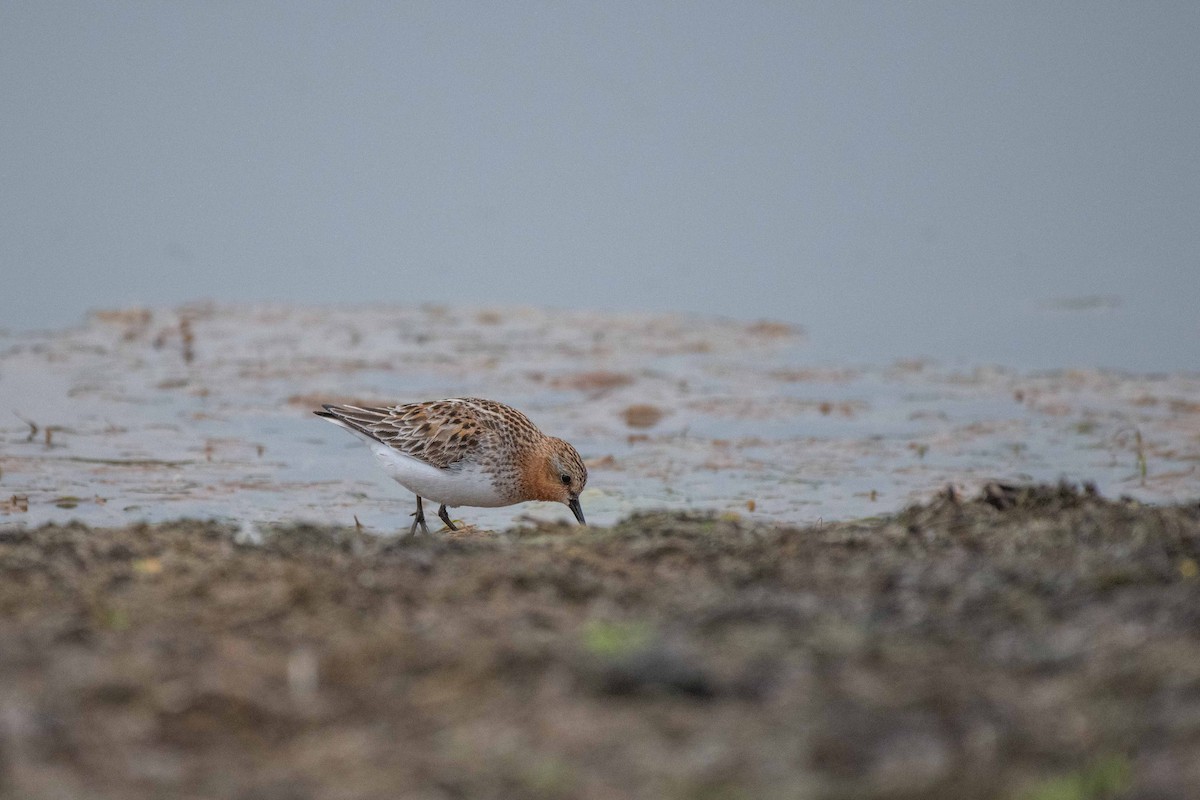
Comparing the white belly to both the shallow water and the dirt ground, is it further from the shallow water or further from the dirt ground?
the dirt ground

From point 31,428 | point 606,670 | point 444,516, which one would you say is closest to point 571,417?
point 444,516

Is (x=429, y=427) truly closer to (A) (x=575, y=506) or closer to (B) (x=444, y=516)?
(B) (x=444, y=516)

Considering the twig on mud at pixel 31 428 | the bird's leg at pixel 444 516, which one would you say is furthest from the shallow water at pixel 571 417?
the bird's leg at pixel 444 516

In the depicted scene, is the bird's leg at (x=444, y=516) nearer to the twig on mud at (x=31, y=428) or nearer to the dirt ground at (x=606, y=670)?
the dirt ground at (x=606, y=670)

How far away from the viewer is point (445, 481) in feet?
27.1

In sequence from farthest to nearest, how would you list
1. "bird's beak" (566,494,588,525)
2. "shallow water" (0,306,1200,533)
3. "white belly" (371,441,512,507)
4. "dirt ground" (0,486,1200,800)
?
"shallow water" (0,306,1200,533)
"bird's beak" (566,494,588,525)
"white belly" (371,441,512,507)
"dirt ground" (0,486,1200,800)

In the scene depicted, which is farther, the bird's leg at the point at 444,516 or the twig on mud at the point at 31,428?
the twig on mud at the point at 31,428

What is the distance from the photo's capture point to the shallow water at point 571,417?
957 cm

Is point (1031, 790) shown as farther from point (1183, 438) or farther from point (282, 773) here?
point (1183, 438)

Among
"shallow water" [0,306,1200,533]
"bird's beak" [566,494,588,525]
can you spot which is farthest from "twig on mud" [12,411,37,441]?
"bird's beak" [566,494,588,525]

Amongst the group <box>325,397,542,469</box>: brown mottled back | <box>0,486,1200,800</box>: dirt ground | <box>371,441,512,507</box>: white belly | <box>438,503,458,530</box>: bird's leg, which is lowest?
<box>0,486,1200,800</box>: dirt ground

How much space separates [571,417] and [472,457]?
12.6 feet

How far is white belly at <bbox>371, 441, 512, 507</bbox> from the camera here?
8.30 meters

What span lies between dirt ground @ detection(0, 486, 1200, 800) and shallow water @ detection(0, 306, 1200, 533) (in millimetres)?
3603
